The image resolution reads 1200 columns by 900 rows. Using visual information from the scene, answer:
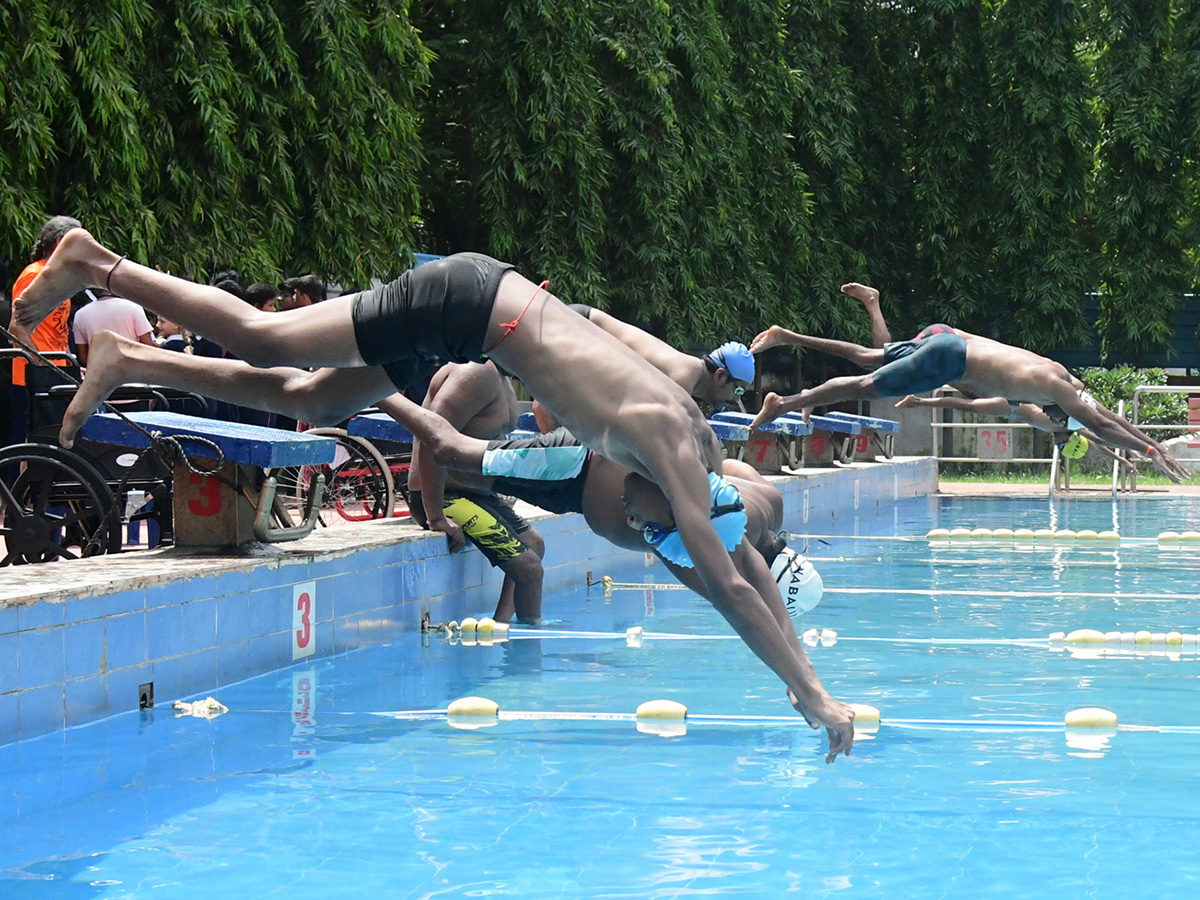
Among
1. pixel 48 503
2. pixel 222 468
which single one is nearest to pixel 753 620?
pixel 222 468

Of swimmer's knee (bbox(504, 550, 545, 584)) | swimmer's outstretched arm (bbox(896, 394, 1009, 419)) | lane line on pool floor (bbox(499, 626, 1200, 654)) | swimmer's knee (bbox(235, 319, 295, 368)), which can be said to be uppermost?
swimmer's outstretched arm (bbox(896, 394, 1009, 419))

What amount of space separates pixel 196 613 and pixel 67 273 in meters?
2.16

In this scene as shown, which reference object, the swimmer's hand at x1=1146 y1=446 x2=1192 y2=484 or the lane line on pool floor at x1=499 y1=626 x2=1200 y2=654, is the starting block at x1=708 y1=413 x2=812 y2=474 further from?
the lane line on pool floor at x1=499 y1=626 x2=1200 y2=654

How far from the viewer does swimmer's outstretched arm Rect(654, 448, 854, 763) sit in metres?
4.99

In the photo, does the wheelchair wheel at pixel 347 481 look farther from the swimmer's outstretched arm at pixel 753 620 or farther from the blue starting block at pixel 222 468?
the swimmer's outstretched arm at pixel 753 620

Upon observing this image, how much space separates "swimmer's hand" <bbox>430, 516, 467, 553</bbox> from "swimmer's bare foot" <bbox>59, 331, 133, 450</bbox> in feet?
13.2

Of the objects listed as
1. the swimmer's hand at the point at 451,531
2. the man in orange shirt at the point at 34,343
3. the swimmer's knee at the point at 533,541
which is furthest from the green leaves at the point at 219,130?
the swimmer's knee at the point at 533,541

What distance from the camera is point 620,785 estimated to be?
5879mm

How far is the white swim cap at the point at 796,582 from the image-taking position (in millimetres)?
7160

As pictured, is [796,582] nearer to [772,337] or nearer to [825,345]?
[772,337]

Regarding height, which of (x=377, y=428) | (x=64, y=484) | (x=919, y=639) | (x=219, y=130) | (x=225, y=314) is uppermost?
(x=219, y=130)

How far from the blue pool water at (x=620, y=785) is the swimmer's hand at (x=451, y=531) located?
2.53ft

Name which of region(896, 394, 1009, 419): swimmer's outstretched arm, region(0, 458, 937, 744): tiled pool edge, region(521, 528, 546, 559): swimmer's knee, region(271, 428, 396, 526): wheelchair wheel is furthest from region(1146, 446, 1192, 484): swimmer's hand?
region(271, 428, 396, 526): wheelchair wheel

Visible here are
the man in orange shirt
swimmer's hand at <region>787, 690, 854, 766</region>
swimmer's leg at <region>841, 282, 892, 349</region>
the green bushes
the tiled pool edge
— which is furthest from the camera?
the green bushes
